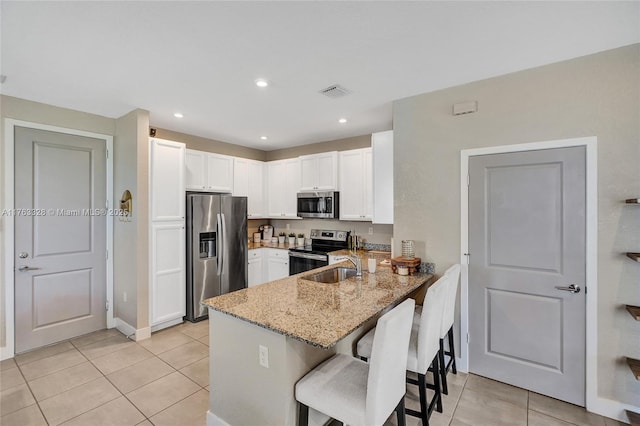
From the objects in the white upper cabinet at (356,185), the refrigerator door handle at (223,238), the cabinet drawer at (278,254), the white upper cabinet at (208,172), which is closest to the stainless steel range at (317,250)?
the cabinet drawer at (278,254)

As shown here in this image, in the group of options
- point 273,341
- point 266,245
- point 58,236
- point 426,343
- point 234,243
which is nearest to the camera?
point 273,341

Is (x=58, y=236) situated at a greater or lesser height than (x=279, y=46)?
lesser

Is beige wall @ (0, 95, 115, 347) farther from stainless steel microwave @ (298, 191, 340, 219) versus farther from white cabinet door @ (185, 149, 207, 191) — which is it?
stainless steel microwave @ (298, 191, 340, 219)

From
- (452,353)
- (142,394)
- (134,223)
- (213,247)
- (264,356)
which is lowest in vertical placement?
(142,394)

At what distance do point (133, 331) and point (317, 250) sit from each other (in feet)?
8.47

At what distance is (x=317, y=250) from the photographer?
4641 mm

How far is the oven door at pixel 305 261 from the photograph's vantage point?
432 centimetres

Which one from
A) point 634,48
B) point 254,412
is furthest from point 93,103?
point 634,48

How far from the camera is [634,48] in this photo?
2086 mm

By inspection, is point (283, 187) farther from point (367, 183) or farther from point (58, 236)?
point (58, 236)

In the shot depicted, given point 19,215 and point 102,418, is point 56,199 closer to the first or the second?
point 19,215

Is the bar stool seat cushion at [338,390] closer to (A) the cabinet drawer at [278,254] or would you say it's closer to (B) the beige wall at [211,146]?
(A) the cabinet drawer at [278,254]

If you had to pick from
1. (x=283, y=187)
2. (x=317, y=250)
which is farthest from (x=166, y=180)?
(x=317, y=250)

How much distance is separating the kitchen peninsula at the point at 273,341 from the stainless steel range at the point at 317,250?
80.4 inches
